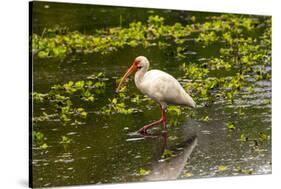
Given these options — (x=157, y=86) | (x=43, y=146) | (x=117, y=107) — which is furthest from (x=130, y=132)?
(x=43, y=146)

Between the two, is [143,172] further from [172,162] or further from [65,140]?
[65,140]

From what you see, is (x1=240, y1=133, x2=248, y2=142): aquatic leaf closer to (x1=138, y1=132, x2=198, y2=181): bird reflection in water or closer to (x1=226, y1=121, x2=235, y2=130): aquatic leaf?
(x1=226, y1=121, x2=235, y2=130): aquatic leaf

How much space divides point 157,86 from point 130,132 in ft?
1.53

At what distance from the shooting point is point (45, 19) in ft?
17.9

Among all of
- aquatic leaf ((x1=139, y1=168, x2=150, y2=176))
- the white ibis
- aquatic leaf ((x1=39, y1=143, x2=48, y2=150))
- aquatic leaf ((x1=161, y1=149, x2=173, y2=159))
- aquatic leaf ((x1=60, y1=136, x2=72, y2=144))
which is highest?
the white ibis

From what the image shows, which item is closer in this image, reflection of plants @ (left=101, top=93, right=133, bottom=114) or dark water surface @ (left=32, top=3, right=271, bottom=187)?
dark water surface @ (left=32, top=3, right=271, bottom=187)

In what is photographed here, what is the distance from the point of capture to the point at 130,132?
5.89m

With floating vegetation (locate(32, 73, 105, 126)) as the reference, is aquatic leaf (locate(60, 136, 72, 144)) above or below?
below

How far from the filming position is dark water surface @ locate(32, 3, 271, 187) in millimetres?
5492

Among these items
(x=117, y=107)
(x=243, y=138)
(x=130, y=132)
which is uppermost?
(x=117, y=107)

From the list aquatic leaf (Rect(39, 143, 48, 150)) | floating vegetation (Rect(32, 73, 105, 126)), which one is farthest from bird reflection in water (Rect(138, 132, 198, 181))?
aquatic leaf (Rect(39, 143, 48, 150))

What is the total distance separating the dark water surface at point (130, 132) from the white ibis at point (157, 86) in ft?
0.20
